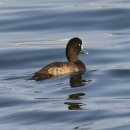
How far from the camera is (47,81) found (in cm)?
1812

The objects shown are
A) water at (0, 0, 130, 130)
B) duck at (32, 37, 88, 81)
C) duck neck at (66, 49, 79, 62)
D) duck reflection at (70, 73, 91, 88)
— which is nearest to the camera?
water at (0, 0, 130, 130)

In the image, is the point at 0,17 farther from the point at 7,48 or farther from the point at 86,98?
the point at 86,98

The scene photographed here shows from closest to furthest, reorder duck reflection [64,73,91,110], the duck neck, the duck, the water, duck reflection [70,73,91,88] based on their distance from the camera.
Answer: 1. the water
2. duck reflection [64,73,91,110]
3. duck reflection [70,73,91,88]
4. the duck
5. the duck neck

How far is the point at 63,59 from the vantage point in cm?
2184

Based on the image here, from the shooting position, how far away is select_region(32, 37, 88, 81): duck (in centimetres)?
1850

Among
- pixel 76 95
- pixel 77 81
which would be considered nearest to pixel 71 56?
pixel 77 81

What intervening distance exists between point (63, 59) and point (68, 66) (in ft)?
7.98

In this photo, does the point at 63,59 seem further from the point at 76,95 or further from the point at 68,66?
the point at 76,95

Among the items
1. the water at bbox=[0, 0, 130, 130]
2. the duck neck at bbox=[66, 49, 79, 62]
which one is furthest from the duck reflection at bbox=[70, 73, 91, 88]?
the duck neck at bbox=[66, 49, 79, 62]

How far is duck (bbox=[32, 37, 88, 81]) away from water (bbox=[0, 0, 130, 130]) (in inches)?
9.5

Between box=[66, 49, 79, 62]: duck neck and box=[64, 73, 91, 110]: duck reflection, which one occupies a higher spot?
box=[66, 49, 79, 62]: duck neck

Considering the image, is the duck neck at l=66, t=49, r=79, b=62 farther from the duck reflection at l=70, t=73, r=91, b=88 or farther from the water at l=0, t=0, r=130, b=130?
the duck reflection at l=70, t=73, r=91, b=88

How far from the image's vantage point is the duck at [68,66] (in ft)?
60.7

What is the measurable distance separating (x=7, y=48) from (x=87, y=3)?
731cm
